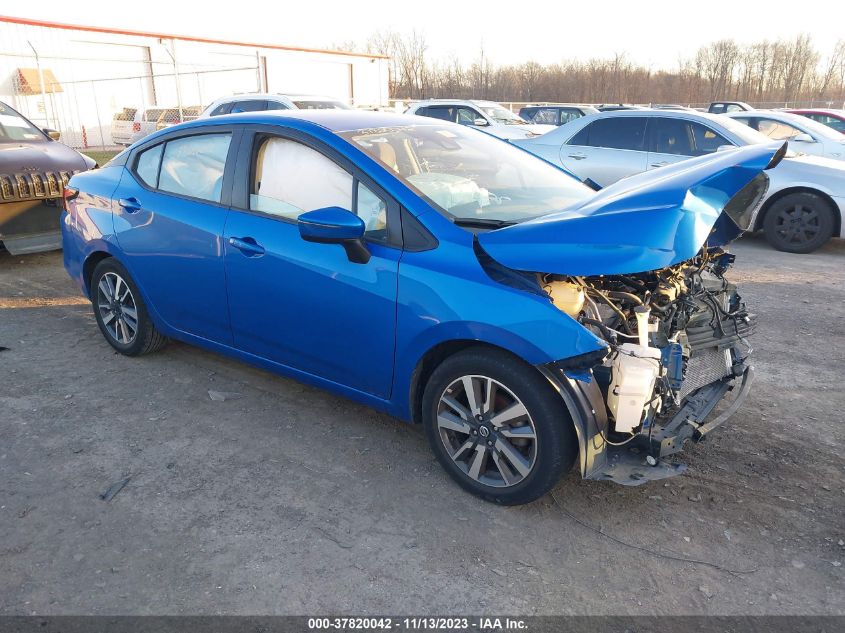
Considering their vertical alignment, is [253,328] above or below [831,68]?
below

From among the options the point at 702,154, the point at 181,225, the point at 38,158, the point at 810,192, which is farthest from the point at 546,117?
the point at 181,225

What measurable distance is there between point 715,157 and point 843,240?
715 centimetres

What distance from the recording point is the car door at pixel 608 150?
8.73 metres

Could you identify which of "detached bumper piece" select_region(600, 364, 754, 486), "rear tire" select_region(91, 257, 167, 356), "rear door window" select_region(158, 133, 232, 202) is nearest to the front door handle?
"rear door window" select_region(158, 133, 232, 202)

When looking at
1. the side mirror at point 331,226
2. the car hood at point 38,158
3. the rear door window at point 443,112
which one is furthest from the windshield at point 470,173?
the rear door window at point 443,112

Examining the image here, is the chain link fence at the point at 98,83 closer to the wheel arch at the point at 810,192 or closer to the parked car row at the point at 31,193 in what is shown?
the parked car row at the point at 31,193

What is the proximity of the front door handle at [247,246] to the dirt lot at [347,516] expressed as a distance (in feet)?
3.25

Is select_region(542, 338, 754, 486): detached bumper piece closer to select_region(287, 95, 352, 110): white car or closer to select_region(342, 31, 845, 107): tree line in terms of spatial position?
select_region(287, 95, 352, 110): white car

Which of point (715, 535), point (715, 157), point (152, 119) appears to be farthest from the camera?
point (152, 119)

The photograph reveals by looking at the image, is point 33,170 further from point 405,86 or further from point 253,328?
point 405,86

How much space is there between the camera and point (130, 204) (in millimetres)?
4375

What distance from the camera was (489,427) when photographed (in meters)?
2.97

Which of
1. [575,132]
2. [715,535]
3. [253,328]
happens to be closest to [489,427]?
[715,535]

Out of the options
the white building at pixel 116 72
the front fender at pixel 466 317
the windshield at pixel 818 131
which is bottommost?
the front fender at pixel 466 317
